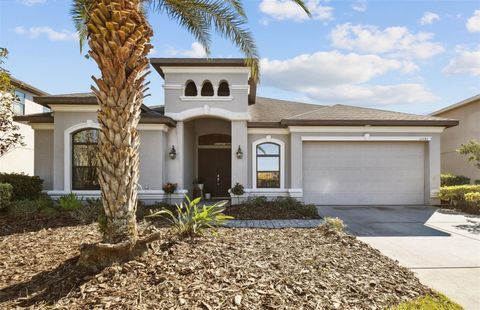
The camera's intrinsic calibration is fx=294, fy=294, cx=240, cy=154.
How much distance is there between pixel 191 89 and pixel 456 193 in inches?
475

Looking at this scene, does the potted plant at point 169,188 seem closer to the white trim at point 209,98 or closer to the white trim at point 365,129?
the white trim at point 209,98

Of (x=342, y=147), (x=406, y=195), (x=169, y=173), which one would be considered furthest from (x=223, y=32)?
(x=406, y=195)

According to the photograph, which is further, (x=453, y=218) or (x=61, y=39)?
(x=453, y=218)

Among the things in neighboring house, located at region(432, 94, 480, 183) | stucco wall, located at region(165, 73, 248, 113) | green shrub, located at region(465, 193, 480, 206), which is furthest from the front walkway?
neighboring house, located at region(432, 94, 480, 183)

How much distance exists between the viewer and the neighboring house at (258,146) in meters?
12.0

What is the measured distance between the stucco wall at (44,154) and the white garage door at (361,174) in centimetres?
1100

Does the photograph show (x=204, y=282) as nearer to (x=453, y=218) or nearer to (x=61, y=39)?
(x=61, y=39)

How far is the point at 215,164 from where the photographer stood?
16.2m

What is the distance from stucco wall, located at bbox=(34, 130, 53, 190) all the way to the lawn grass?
A: 13.5m

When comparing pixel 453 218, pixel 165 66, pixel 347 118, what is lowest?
pixel 453 218

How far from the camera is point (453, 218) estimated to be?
10.2 metres

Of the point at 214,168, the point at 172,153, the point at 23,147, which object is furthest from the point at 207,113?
the point at 23,147

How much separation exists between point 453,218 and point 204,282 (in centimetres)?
1007

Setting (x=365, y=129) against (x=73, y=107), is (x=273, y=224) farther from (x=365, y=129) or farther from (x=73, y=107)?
(x=73, y=107)
